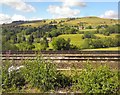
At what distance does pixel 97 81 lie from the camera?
6.22 m

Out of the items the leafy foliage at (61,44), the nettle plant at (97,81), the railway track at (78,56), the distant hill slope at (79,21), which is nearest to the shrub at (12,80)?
the railway track at (78,56)

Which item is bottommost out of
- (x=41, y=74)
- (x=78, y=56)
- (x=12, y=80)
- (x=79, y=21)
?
(x=12, y=80)

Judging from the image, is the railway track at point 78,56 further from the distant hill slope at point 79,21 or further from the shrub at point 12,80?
the distant hill slope at point 79,21

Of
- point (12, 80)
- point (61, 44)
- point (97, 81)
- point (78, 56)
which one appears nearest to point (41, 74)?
point (12, 80)

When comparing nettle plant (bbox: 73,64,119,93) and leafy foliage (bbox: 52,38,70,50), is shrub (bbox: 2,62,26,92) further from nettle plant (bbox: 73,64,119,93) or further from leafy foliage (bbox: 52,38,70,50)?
leafy foliage (bbox: 52,38,70,50)

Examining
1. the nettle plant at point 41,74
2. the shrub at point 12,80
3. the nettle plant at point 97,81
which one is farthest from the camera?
the shrub at point 12,80

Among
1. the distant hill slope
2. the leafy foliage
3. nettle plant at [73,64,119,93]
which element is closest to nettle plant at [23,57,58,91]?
nettle plant at [73,64,119,93]

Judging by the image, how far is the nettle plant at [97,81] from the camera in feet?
20.0

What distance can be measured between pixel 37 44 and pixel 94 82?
1467 centimetres

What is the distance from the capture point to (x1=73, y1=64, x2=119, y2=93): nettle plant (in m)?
6.11

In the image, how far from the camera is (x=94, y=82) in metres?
6.22

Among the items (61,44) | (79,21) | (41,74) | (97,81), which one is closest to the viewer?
(97,81)

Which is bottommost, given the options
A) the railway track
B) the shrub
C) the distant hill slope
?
the shrub

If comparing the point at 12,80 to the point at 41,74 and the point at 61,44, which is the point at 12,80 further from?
the point at 61,44
